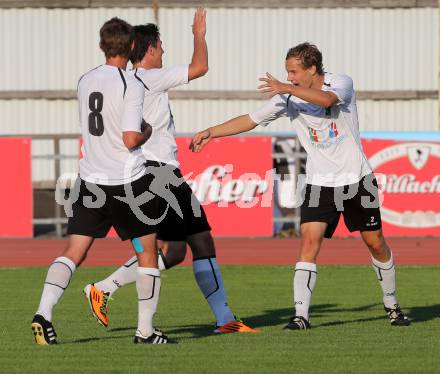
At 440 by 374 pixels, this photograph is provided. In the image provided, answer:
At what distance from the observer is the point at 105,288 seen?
10.2m

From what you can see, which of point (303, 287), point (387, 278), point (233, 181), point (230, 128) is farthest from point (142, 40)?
point (233, 181)

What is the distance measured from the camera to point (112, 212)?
28.6ft

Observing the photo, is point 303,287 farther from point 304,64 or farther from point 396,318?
point 304,64

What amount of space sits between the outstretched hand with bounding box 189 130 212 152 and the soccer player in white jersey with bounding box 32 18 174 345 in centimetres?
103

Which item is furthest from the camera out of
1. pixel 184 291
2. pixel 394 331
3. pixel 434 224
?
pixel 434 224

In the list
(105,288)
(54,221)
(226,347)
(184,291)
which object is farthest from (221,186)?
(226,347)

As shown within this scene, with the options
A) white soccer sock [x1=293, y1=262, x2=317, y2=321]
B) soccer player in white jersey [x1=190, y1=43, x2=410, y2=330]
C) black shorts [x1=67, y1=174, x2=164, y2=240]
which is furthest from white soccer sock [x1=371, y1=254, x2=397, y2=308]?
black shorts [x1=67, y1=174, x2=164, y2=240]

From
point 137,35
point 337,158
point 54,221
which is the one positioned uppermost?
point 137,35

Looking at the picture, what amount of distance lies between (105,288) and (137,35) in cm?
202

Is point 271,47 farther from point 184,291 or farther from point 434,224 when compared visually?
point 184,291

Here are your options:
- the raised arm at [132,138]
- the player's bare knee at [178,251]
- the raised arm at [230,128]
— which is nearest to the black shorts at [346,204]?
the raised arm at [230,128]

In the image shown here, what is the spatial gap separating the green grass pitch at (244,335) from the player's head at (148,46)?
2078mm

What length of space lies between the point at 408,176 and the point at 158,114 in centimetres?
1233

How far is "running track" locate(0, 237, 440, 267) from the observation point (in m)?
18.0
